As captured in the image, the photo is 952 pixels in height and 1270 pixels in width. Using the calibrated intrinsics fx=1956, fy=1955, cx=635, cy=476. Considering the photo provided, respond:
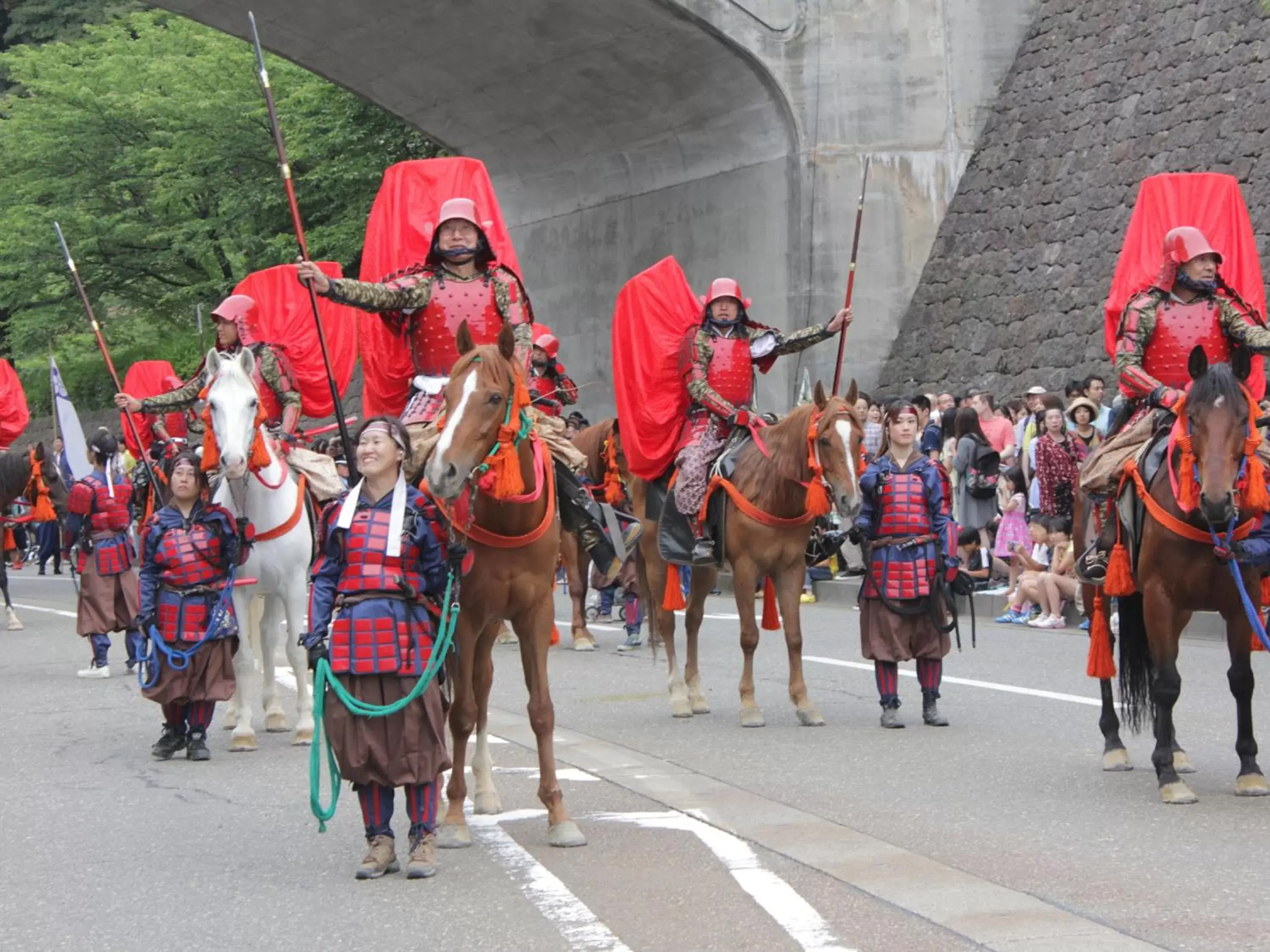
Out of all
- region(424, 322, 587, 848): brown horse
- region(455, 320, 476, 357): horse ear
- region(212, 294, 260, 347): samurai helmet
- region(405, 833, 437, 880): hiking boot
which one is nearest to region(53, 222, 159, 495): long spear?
region(212, 294, 260, 347): samurai helmet

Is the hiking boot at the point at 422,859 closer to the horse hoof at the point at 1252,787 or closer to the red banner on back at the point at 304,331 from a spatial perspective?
the horse hoof at the point at 1252,787

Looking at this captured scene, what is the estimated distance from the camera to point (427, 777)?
7371mm

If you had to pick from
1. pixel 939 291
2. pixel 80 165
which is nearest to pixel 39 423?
pixel 80 165

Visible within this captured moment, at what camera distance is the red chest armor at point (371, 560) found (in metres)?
7.41

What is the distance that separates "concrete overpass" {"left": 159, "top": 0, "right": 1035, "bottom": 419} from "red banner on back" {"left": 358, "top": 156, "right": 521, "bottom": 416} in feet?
52.3

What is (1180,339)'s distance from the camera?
9.99 metres

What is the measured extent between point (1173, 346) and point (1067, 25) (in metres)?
19.2

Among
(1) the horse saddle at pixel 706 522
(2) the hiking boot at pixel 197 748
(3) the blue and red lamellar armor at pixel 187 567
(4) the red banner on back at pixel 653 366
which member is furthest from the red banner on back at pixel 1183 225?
(2) the hiking boot at pixel 197 748

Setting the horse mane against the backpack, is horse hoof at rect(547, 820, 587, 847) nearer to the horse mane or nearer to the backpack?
the horse mane

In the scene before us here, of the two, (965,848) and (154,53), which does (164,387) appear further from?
(154,53)

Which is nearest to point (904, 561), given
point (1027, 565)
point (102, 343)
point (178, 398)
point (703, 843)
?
point (703, 843)

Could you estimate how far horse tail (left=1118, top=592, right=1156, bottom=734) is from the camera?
974cm

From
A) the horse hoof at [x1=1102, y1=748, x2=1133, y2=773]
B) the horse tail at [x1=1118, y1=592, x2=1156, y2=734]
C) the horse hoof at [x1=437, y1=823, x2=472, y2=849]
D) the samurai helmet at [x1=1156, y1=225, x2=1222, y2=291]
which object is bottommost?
the horse hoof at [x1=437, y1=823, x2=472, y2=849]

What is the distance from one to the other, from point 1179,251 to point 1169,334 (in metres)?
0.42
